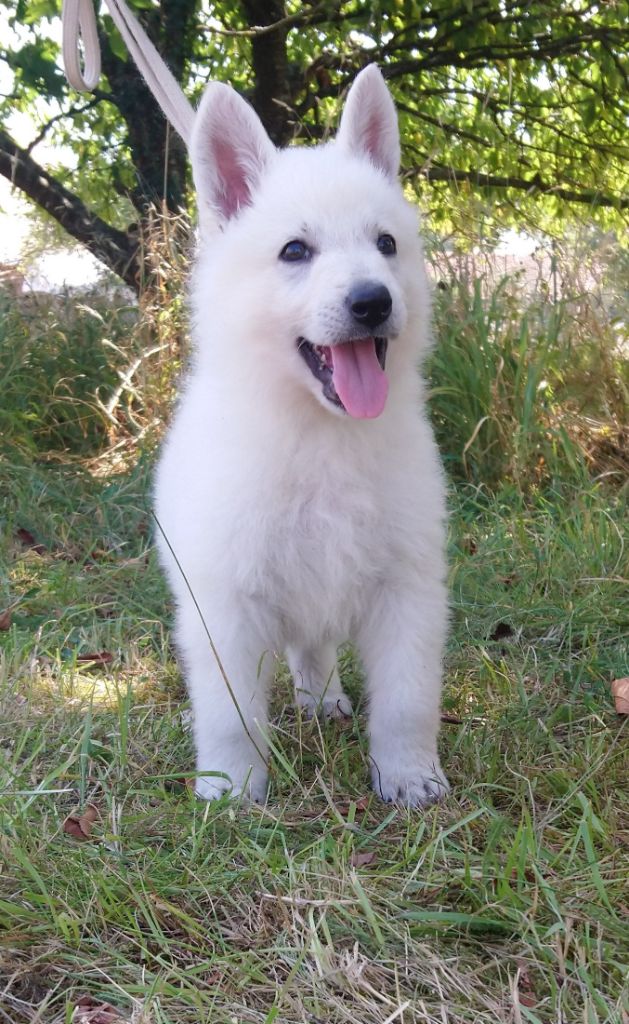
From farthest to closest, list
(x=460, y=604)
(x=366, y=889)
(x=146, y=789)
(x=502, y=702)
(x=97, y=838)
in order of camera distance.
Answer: (x=460, y=604)
(x=502, y=702)
(x=146, y=789)
(x=97, y=838)
(x=366, y=889)

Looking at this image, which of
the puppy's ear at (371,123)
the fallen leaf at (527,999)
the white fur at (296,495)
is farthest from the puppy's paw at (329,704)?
the puppy's ear at (371,123)

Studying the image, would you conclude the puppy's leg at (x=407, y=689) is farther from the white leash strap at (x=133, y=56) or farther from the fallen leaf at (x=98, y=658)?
the white leash strap at (x=133, y=56)

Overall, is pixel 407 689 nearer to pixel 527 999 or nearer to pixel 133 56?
pixel 527 999

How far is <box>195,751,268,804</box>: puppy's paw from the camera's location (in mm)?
2500

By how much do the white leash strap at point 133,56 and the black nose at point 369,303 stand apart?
1.10m

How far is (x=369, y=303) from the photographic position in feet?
7.70

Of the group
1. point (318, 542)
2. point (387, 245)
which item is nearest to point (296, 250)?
point (387, 245)

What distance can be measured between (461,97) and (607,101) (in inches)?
52.0

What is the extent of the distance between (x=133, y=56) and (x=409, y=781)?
2430 millimetres

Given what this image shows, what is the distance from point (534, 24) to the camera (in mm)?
7977

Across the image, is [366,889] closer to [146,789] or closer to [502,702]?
[146,789]

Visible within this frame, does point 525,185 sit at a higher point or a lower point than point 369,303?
higher

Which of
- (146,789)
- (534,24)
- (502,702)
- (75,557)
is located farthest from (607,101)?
(146,789)

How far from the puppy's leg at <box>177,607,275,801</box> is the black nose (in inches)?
31.5
